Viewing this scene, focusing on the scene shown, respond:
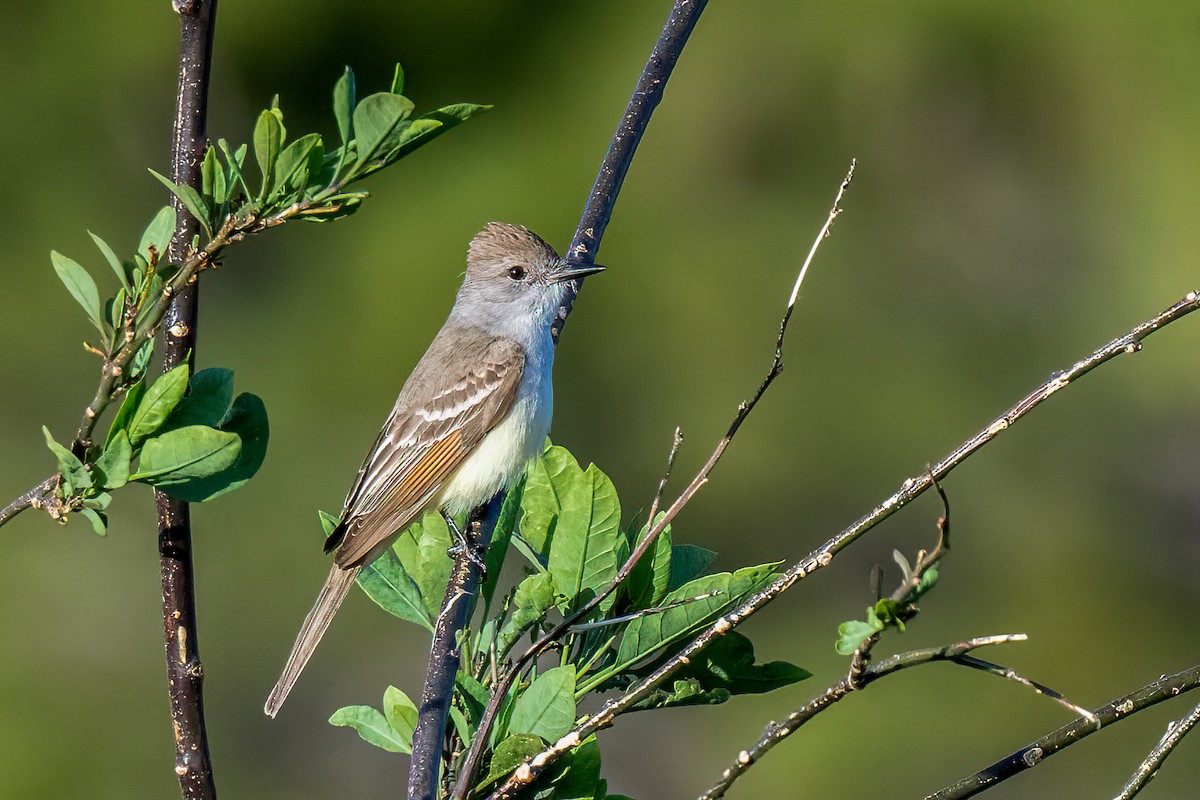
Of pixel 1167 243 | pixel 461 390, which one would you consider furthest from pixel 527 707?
pixel 1167 243

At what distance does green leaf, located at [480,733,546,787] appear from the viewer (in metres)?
1.80

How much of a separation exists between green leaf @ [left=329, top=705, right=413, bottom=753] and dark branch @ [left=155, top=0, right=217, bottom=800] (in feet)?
1.01

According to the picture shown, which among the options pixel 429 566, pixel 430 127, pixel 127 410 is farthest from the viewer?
pixel 429 566

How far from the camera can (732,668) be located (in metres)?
1.97

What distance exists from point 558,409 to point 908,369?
1.65m

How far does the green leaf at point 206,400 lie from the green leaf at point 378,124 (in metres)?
0.40

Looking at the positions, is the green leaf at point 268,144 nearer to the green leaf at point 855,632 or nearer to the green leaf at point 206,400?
the green leaf at point 206,400

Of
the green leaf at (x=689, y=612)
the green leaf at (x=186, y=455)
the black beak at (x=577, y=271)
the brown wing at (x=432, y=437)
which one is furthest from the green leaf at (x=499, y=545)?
the brown wing at (x=432, y=437)

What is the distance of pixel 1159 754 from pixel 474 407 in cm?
275

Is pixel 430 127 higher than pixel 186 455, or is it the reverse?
pixel 430 127

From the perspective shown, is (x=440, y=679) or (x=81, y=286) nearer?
(x=81, y=286)

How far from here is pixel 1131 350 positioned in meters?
1.55

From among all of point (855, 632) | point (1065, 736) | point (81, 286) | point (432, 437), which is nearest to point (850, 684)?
point (855, 632)

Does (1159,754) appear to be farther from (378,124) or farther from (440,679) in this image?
(378,124)
